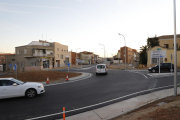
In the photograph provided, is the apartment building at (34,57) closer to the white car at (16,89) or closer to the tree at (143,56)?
the tree at (143,56)

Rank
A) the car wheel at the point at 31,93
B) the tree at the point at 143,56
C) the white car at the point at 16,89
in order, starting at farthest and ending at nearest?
1. the tree at the point at 143,56
2. the car wheel at the point at 31,93
3. the white car at the point at 16,89

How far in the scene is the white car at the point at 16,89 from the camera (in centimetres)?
793

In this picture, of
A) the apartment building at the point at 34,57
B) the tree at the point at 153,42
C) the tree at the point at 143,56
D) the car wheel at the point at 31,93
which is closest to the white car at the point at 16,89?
the car wheel at the point at 31,93

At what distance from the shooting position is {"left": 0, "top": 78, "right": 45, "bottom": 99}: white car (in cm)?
793

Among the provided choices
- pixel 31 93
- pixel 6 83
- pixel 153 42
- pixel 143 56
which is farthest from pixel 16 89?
pixel 153 42

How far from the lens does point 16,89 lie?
8172mm

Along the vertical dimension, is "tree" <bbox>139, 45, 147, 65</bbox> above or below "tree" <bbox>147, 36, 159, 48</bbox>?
below

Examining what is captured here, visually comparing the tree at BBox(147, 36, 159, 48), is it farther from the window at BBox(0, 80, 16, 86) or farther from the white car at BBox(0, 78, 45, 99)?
the window at BBox(0, 80, 16, 86)

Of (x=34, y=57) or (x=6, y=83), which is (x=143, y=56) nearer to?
(x=34, y=57)

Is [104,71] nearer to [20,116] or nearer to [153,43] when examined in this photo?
[20,116]

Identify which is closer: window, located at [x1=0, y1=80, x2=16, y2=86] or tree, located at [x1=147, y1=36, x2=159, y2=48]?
window, located at [x1=0, y1=80, x2=16, y2=86]

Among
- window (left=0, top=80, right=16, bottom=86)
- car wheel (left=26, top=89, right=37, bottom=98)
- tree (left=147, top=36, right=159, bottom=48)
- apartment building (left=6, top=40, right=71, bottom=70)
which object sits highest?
tree (left=147, top=36, right=159, bottom=48)

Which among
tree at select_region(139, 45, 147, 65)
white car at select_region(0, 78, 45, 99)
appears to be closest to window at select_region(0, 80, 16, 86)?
white car at select_region(0, 78, 45, 99)

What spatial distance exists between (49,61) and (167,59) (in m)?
37.1
